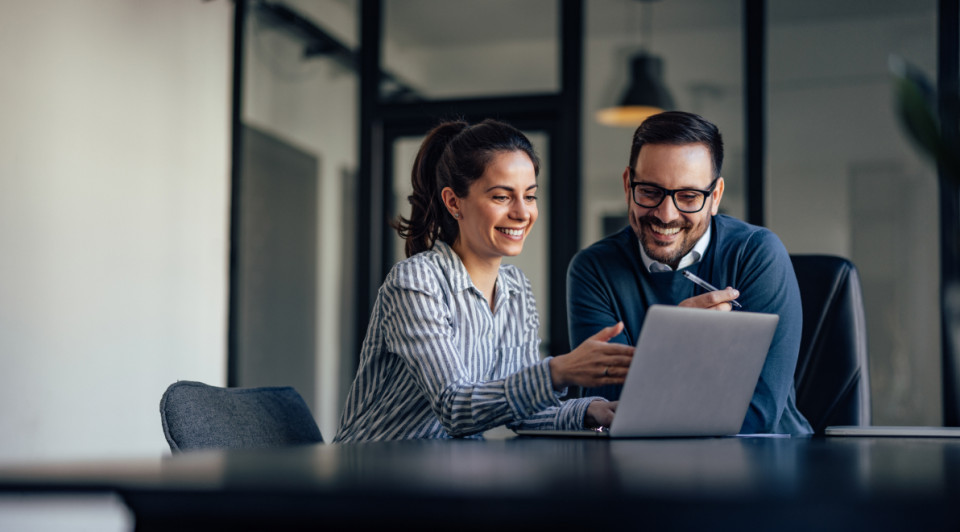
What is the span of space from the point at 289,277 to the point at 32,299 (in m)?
1.38

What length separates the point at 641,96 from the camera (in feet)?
13.3

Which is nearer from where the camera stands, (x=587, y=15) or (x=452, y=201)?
(x=452, y=201)

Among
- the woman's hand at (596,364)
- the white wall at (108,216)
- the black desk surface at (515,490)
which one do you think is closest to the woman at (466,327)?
the woman's hand at (596,364)

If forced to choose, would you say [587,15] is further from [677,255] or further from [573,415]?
[573,415]

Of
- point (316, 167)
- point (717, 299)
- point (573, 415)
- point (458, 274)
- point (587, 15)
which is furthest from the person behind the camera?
point (316, 167)

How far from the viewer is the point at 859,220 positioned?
3.79 meters

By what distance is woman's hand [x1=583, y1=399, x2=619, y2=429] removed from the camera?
1.59 meters

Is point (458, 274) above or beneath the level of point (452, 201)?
beneath

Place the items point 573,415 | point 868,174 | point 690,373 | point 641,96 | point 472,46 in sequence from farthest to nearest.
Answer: point 472,46 → point 641,96 → point 868,174 → point 573,415 → point 690,373

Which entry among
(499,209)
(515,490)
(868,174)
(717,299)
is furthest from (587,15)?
(515,490)

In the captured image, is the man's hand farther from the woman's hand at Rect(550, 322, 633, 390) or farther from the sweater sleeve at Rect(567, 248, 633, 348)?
the sweater sleeve at Rect(567, 248, 633, 348)

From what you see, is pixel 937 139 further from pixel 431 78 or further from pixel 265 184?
pixel 265 184

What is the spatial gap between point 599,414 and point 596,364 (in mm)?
261

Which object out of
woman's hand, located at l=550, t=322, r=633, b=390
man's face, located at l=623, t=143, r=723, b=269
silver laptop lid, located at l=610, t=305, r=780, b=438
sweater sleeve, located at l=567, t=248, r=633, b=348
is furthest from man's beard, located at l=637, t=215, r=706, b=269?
woman's hand, located at l=550, t=322, r=633, b=390
